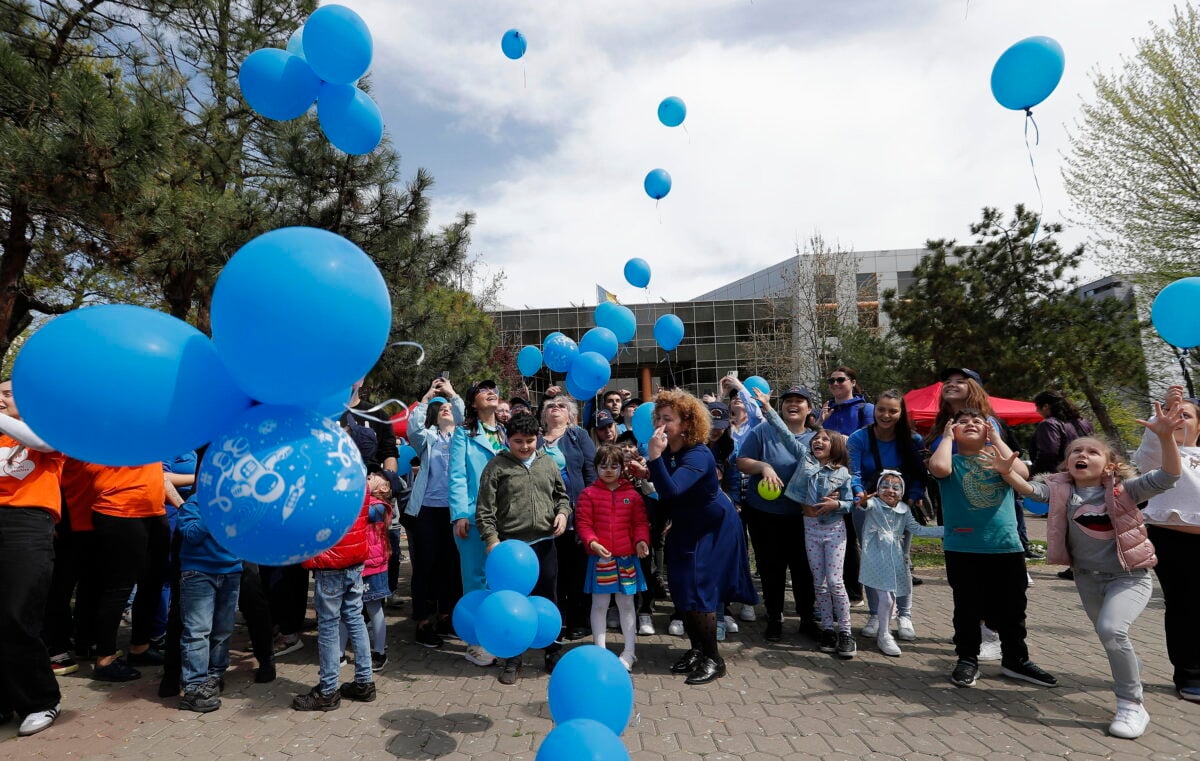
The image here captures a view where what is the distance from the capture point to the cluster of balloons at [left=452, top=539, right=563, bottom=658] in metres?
3.34

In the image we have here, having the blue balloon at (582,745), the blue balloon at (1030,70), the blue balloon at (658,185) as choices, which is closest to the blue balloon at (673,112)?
the blue balloon at (658,185)

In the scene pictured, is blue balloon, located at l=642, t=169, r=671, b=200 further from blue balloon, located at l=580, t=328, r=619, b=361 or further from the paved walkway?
the paved walkway

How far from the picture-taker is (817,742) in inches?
134

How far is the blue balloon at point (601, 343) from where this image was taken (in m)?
7.62

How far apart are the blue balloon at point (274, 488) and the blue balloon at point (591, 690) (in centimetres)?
98

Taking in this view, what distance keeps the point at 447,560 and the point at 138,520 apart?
2.14m

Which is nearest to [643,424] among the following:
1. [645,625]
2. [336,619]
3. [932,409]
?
[645,625]

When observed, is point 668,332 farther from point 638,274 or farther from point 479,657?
point 479,657

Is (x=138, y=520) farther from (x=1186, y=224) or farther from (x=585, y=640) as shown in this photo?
(x=1186, y=224)

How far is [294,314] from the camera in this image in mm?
1820

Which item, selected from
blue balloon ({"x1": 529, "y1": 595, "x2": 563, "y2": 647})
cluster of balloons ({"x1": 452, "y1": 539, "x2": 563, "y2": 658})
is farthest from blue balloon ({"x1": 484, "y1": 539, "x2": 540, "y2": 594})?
blue balloon ({"x1": 529, "y1": 595, "x2": 563, "y2": 647})

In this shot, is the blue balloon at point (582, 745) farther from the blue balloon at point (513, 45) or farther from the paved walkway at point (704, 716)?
the blue balloon at point (513, 45)

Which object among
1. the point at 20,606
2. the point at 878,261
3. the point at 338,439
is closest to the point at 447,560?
the point at 20,606

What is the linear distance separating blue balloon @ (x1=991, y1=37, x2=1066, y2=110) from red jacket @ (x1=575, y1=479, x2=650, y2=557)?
4.09 m
